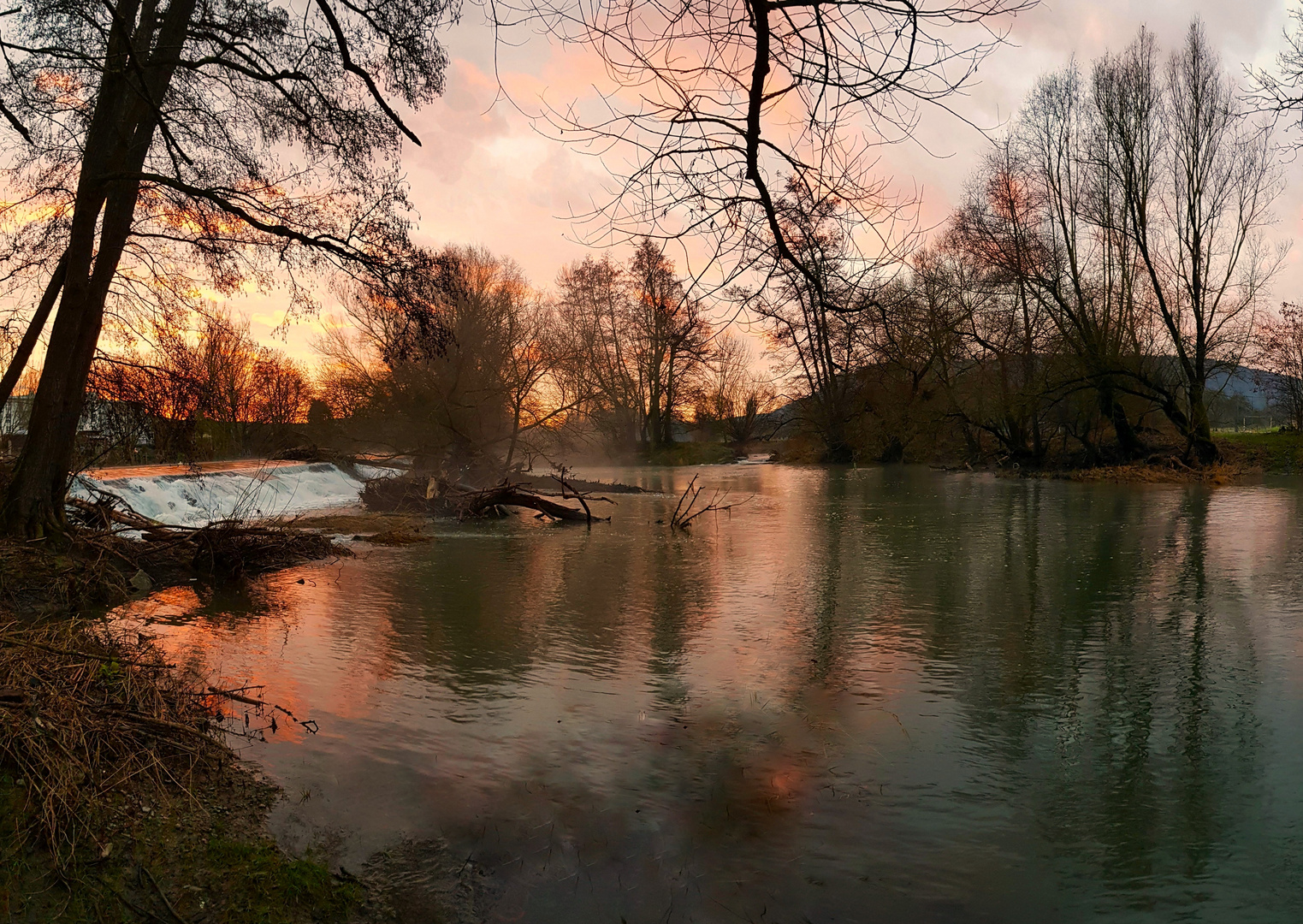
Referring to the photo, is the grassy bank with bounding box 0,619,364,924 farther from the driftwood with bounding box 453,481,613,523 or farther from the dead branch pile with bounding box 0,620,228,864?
the driftwood with bounding box 453,481,613,523

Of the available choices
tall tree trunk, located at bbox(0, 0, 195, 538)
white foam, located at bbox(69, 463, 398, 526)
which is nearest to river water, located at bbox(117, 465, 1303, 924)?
tall tree trunk, located at bbox(0, 0, 195, 538)

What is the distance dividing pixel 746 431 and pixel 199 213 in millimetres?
42806

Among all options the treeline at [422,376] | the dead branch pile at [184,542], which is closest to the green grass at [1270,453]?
the treeline at [422,376]

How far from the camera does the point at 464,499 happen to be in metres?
19.1

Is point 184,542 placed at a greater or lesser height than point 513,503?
lesser

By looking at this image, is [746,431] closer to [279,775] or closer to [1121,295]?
[1121,295]

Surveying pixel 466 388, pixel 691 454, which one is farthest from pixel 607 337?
pixel 466 388

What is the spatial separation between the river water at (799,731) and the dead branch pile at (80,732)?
612mm

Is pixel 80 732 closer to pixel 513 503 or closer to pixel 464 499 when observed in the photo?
pixel 513 503

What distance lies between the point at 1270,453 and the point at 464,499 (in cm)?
2880

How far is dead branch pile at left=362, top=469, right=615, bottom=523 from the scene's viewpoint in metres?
17.8

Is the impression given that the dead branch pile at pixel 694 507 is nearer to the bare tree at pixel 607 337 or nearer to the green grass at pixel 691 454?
the bare tree at pixel 607 337

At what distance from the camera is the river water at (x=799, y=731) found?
12.6 ft

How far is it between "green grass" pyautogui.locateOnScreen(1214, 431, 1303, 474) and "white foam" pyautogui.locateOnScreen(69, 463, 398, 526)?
→ 96.1ft
